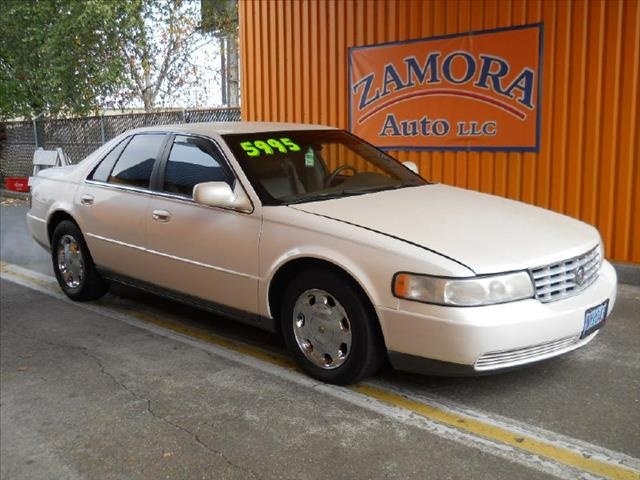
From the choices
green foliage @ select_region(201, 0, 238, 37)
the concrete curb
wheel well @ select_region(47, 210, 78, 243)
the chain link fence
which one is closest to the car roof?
wheel well @ select_region(47, 210, 78, 243)

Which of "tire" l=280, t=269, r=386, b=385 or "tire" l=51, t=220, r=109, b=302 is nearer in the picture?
"tire" l=280, t=269, r=386, b=385

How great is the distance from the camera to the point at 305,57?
9602 millimetres

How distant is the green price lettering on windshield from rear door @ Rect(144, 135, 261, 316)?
21cm

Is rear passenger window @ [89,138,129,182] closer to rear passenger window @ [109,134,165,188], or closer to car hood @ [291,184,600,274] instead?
rear passenger window @ [109,134,165,188]

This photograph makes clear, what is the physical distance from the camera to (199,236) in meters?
4.84

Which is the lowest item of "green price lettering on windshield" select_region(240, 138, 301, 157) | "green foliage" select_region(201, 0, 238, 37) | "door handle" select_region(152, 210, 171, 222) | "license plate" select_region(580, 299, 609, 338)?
"license plate" select_region(580, 299, 609, 338)

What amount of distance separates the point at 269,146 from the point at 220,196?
2.43 ft

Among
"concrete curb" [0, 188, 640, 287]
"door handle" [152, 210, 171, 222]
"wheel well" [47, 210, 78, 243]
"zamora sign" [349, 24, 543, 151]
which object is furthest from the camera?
"zamora sign" [349, 24, 543, 151]

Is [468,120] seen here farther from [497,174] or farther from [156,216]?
[156,216]

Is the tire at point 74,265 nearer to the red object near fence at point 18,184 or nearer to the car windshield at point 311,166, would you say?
the car windshield at point 311,166

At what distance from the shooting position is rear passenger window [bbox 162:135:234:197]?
4.88m

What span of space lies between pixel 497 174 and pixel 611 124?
1349 millimetres

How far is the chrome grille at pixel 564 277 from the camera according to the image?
148 inches

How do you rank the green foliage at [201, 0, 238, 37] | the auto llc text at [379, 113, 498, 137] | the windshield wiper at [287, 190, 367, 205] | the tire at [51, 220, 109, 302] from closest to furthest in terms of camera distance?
1. the windshield wiper at [287, 190, 367, 205]
2. the tire at [51, 220, 109, 302]
3. the auto llc text at [379, 113, 498, 137]
4. the green foliage at [201, 0, 238, 37]
